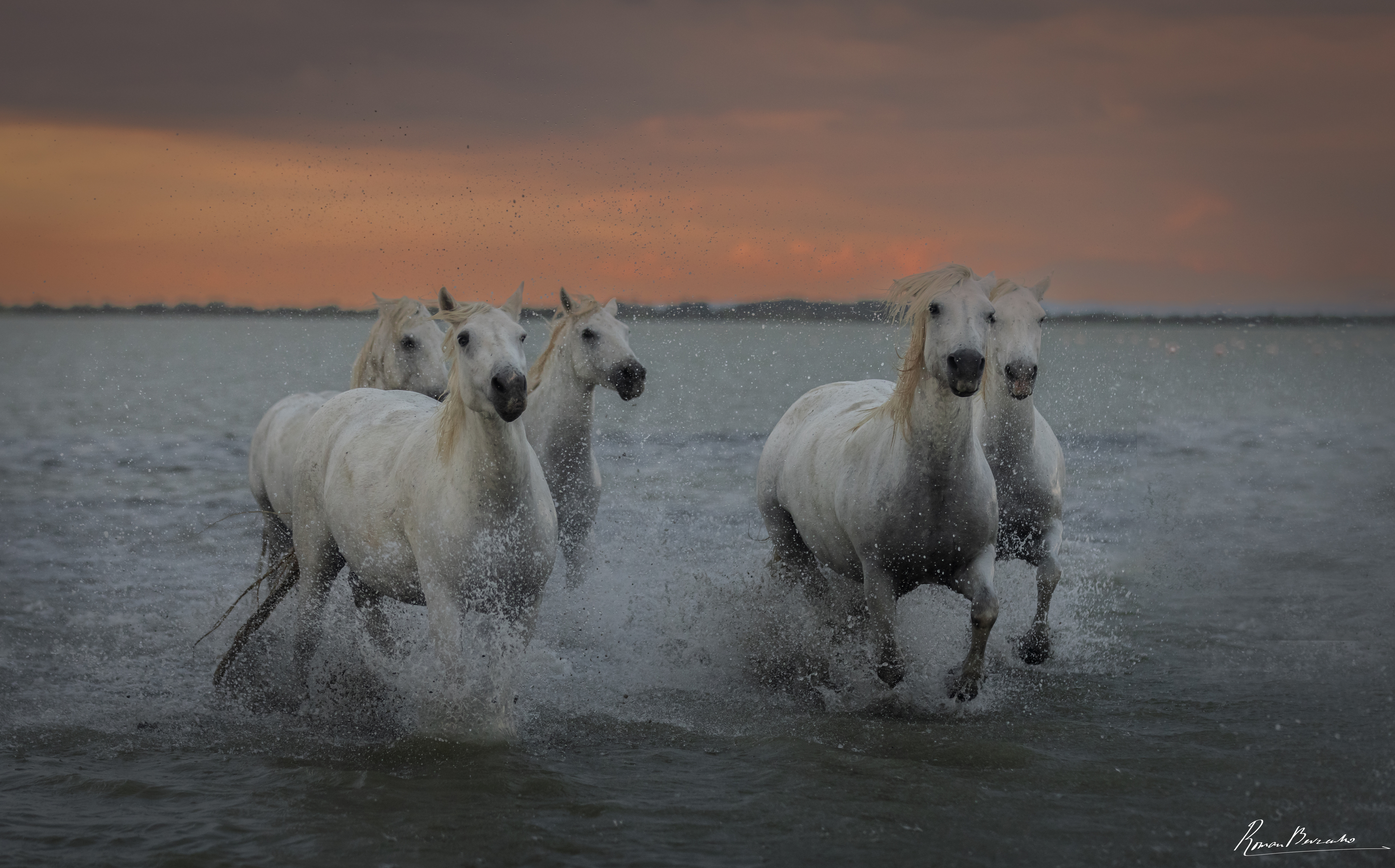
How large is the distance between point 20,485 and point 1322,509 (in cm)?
1793

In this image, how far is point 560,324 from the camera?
7.38 m

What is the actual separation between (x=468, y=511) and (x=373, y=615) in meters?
1.92

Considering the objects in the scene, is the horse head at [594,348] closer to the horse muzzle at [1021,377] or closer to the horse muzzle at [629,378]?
the horse muzzle at [629,378]

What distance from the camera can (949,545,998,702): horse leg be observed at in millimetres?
5723

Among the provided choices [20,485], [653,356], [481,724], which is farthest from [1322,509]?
[653,356]

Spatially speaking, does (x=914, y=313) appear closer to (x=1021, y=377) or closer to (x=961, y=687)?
(x=1021, y=377)

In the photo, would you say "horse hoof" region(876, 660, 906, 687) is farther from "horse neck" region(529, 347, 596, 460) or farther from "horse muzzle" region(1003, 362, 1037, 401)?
"horse neck" region(529, 347, 596, 460)

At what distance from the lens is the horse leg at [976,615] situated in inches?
225

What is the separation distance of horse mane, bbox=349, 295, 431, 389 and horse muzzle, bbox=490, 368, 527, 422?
279cm

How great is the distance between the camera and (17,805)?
4.91m

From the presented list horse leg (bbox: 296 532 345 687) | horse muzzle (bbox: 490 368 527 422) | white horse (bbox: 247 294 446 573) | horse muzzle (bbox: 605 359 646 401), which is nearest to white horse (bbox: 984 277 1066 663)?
horse muzzle (bbox: 605 359 646 401)
